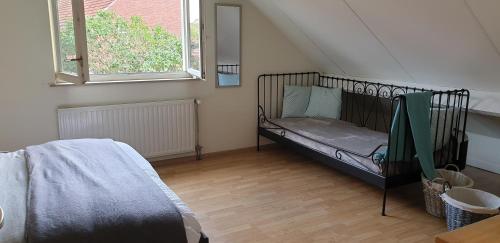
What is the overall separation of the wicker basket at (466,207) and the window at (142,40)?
246 cm

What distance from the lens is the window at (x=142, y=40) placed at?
12.0ft

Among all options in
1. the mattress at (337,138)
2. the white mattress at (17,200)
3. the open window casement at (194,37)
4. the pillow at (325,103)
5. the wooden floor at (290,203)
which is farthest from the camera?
the pillow at (325,103)

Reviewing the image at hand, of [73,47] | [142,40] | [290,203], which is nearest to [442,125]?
[290,203]

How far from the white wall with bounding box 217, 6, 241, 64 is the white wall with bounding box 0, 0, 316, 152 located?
86 mm

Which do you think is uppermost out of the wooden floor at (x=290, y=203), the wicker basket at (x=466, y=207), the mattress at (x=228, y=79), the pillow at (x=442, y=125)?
the mattress at (x=228, y=79)

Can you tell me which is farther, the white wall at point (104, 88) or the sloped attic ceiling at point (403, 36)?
the white wall at point (104, 88)

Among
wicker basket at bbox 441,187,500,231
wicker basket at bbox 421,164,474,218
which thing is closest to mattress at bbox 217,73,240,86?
wicker basket at bbox 421,164,474,218

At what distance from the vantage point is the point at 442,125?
3.06 meters

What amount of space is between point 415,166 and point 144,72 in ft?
8.78

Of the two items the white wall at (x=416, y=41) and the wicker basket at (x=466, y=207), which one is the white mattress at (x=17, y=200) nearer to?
the wicker basket at (x=466, y=207)

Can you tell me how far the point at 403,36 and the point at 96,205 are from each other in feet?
8.62

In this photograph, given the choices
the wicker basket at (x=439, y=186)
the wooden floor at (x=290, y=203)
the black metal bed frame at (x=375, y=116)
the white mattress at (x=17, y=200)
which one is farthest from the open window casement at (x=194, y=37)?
the wicker basket at (x=439, y=186)

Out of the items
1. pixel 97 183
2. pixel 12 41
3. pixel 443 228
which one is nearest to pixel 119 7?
pixel 12 41

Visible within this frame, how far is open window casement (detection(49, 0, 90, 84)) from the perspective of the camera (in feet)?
9.77
